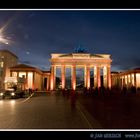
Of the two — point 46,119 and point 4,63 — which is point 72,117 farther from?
point 4,63

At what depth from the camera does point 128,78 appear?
8438 cm

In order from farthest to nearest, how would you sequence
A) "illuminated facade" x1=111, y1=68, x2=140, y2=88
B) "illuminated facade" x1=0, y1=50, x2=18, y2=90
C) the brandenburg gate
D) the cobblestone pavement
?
1. the brandenburg gate
2. "illuminated facade" x1=111, y1=68, x2=140, y2=88
3. "illuminated facade" x1=0, y1=50, x2=18, y2=90
4. the cobblestone pavement

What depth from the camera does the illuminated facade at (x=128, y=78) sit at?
75375 mm

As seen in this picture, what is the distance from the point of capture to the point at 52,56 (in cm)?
8088

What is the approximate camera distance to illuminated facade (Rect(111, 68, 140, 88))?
2968 inches

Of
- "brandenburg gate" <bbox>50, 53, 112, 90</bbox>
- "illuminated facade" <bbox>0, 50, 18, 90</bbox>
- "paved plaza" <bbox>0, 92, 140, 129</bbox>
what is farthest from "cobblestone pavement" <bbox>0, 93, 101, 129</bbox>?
"brandenburg gate" <bbox>50, 53, 112, 90</bbox>

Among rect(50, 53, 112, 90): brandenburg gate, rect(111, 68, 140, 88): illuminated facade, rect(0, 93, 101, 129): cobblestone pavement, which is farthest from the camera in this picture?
rect(50, 53, 112, 90): brandenburg gate

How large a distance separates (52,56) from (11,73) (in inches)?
592

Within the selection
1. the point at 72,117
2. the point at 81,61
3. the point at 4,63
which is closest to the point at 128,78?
the point at 81,61

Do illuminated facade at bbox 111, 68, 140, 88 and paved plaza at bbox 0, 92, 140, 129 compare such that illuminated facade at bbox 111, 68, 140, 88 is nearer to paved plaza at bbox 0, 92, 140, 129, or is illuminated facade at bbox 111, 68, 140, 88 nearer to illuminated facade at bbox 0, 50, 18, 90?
illuminated facade at bbox 0, 50, 18, 90

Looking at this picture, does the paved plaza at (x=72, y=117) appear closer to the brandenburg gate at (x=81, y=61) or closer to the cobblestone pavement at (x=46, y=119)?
the cobblestone pavement at (x=46, y=119)
